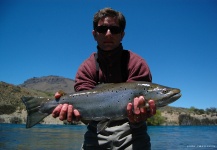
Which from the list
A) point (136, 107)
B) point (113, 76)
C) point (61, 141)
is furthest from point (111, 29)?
point (61, 141)

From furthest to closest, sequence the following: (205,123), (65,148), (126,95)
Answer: (205,123) < (65,148) < (126,95)

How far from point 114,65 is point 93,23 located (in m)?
1.10

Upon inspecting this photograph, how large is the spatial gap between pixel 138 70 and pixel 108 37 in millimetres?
836

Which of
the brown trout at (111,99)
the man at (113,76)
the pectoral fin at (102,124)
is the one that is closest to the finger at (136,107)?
the man at (113,76)

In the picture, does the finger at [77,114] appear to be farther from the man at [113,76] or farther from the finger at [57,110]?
the finger at [57,110]

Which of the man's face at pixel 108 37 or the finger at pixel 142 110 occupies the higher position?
the man's face at pixel 108 37

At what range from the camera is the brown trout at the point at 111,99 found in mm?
4602

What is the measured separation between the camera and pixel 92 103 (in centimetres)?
477

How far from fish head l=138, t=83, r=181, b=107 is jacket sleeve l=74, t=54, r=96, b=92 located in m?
1.02

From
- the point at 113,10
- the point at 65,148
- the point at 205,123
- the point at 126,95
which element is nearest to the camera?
the point at 126,95

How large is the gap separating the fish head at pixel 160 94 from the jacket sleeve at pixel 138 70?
11.9 inches

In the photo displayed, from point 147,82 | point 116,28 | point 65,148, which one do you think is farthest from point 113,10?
point 65,148

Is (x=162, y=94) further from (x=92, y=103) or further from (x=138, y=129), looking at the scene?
(x=92, y=103)

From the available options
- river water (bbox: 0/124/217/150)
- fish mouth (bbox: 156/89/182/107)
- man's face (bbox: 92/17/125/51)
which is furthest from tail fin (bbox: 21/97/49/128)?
river water (bbox: 0/124/217/150)
